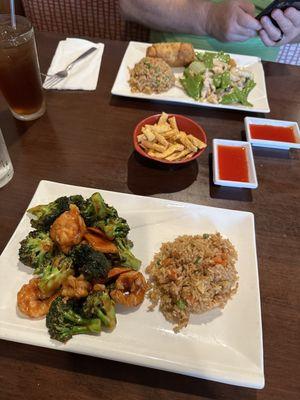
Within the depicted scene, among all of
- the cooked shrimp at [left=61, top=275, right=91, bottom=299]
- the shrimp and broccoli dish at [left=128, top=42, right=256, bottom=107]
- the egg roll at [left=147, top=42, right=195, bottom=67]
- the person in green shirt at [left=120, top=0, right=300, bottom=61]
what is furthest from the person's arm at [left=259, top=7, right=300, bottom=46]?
the cooked shrimp at [left=61, top=275, right=91, bottom=299]

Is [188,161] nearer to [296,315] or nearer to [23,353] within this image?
[296,315]

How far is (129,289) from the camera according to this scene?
1052 mm

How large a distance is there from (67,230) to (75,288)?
18 cm

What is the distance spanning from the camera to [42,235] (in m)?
1.14

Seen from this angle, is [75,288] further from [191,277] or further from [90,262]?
[191,277]

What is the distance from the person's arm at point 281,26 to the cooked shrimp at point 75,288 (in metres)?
1.89

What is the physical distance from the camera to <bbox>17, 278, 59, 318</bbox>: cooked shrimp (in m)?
1.00

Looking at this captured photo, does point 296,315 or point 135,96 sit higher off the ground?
point 135,96

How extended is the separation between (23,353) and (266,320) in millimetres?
753

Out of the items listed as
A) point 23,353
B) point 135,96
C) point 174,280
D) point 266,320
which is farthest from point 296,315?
point 135,96

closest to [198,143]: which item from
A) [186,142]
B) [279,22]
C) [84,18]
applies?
[186,142]

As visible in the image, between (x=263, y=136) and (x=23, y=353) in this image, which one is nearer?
(x=23, y=353)

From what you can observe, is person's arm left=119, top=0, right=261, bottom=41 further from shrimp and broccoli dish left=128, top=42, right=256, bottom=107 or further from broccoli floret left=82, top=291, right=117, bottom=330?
broccoli floret left=82, top=291, right=117, bottom=330

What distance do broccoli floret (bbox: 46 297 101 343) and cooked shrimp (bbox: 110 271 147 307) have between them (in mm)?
95
